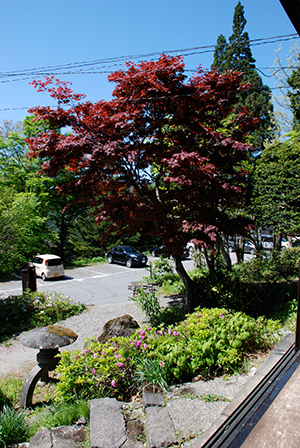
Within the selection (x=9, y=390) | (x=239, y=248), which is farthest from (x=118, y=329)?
(x=239, y=248)

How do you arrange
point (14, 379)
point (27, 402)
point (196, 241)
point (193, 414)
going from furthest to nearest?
point (196, 241) → point (14, 379) → point (27, 402) → point (193, 414)

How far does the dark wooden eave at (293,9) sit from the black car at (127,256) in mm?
17546

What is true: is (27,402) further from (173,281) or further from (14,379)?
(173,281)

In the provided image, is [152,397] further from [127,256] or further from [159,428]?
[127,256]

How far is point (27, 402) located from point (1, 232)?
22.3 ft

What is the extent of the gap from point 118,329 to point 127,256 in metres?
13.5

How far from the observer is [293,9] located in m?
2.49

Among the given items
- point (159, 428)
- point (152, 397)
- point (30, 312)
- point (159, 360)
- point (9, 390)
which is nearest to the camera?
point (159, 428)

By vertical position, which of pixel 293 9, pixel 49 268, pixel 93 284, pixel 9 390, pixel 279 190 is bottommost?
pixel 9 390

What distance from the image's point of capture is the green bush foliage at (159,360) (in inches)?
150

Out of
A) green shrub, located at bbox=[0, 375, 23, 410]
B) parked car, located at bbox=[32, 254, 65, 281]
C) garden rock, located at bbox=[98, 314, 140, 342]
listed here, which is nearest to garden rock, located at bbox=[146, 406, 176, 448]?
green shrub, located at bbox=[0, 375, 23, 410]

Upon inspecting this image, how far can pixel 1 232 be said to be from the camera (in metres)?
10.1

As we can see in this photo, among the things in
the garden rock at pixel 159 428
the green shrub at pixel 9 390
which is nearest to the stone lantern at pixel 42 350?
the green shrub at pixel 9 390

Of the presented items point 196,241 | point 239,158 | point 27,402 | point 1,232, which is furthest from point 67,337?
point 1,232
